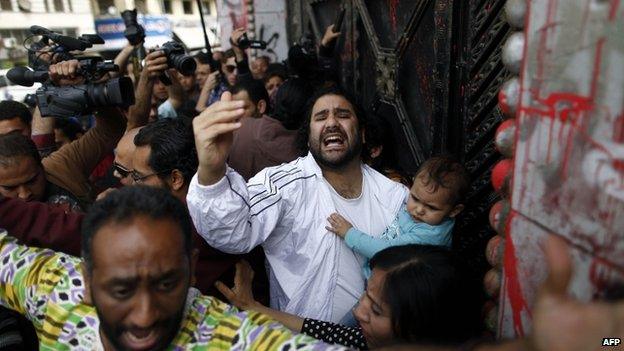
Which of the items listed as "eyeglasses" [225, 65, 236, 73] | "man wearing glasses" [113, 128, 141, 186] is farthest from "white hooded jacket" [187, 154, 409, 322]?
"eyeglasses" [225, 65, 236, 73]

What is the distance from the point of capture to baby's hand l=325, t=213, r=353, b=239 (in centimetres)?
180

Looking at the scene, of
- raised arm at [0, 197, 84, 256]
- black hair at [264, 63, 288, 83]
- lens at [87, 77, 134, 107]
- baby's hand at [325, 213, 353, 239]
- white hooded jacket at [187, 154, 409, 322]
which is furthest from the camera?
black hair at [264, 63, 288, 83]

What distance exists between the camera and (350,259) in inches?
73.4

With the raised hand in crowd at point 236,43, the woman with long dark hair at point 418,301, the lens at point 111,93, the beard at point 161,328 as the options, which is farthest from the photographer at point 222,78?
the beard at point 161,328

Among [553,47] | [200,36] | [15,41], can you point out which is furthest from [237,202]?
[200,36]

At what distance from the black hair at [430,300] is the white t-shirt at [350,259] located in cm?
46

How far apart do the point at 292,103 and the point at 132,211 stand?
223 cm

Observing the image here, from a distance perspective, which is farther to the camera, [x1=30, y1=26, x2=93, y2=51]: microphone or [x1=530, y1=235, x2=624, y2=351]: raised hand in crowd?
[x1=30, y1=26, x2=93, y2=51]: microphone

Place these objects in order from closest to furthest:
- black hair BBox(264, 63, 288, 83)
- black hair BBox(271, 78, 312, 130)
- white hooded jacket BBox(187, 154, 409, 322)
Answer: white hooded jacket BBox(187, 154, 409, 322) < black hair BBox(271, 78, 312, 130) < black hair BBox(264, 63, 288, 83)

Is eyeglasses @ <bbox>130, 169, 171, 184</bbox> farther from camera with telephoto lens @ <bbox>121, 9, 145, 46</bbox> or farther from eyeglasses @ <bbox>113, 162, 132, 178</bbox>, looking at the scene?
camera with telephoto lens @ <bbox>121, 9, 145, 46</bbox>

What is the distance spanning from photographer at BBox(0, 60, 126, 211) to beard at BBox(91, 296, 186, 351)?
111 centimetres

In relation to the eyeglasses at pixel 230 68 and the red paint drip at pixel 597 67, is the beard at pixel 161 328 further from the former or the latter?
the eyeglasses at pixel 230 68

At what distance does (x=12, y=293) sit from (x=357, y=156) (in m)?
1.38

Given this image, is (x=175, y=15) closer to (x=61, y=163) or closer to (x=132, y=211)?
(x=61, y=163)
